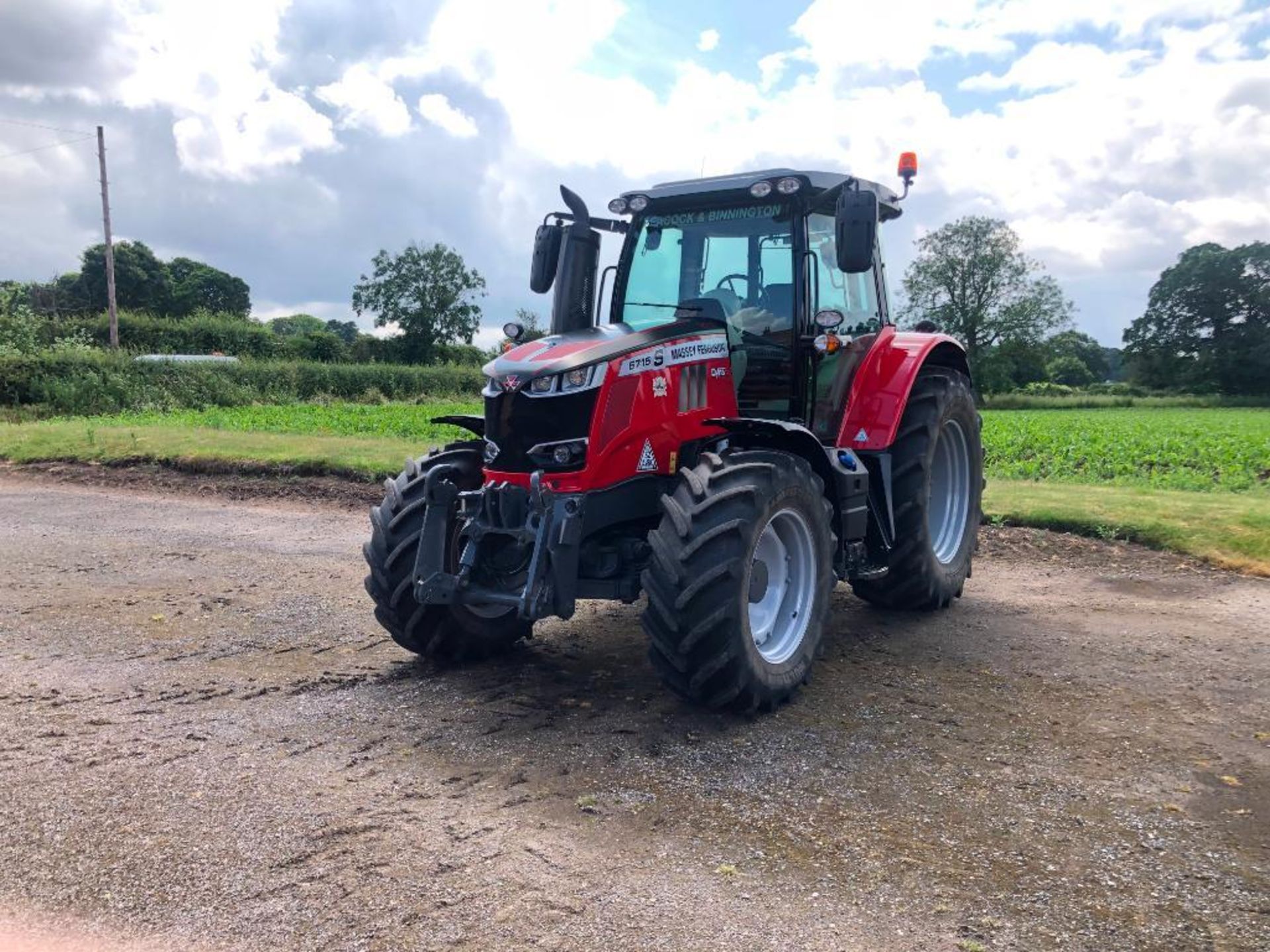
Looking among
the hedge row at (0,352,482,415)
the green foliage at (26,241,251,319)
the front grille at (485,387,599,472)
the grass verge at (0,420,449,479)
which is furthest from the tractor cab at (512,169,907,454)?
the green foliage at (26,241,251,319)

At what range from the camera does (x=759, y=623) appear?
5.14 meters

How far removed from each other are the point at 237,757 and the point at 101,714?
99 cm

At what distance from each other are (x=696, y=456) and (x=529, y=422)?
0.94 meters

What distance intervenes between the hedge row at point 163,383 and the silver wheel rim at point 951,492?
2425 cm

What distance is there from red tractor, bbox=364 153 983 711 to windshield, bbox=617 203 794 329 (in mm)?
12

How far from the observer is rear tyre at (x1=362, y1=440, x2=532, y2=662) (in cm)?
532

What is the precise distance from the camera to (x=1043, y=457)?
17109mm

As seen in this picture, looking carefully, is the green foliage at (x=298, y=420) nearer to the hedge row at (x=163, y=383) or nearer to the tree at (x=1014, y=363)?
the hedge row at (x=163, y=383)

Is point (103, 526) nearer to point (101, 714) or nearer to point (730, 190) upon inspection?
point (101, 714)

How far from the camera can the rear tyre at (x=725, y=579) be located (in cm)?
441

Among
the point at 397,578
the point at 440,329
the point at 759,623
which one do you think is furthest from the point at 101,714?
the point at 440,329

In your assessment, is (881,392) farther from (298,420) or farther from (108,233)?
(108,233)

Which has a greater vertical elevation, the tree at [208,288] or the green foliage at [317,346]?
the tree at [208,288]

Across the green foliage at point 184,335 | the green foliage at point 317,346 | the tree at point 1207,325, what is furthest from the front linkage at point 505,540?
the tree at point 1207,325
